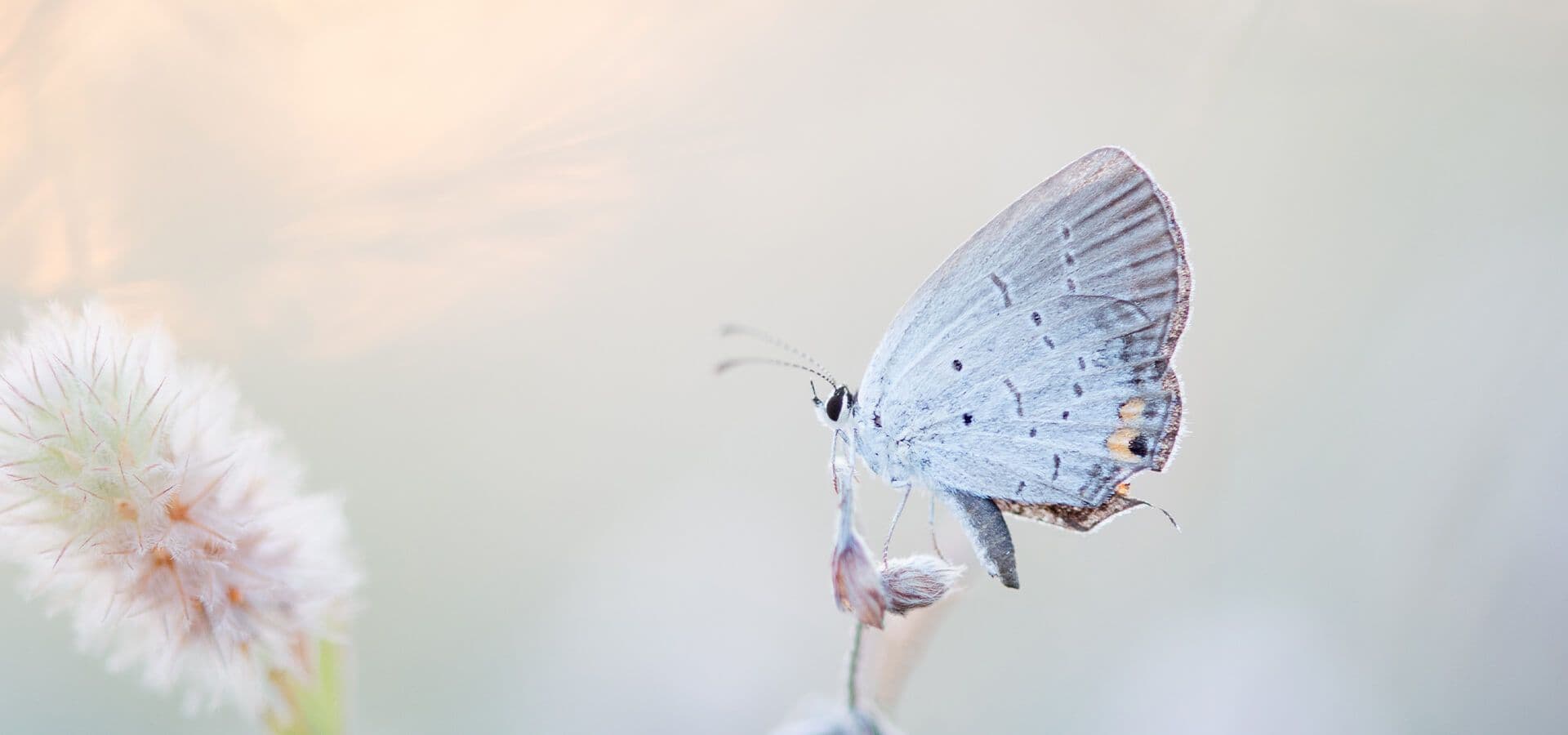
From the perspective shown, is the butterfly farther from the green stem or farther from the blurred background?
the blurred background

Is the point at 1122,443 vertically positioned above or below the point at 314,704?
above

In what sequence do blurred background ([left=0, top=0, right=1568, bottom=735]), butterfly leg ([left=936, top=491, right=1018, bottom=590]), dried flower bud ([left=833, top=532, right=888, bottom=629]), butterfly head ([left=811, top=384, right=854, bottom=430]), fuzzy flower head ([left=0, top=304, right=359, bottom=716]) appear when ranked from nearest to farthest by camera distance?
dried flower bud ([left=833, top=532, right=888, bottom=629]) → fuzzy flower head ([left=0, top=304, right=359, bottom=716]) → butterfly leg ([left=936, top=491, right=1018, bottom=590]) → butterfly head ([left=811, top=384, right=854, bottom=430]) → blurred background ([left=0, top=0, right=1568, bottom=735])

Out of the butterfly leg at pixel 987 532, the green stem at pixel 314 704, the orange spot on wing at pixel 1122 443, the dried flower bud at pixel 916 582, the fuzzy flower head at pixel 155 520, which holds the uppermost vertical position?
the orange spot on wing at pixel 1122 443

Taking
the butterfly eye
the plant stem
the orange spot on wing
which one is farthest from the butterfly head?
the plant stem

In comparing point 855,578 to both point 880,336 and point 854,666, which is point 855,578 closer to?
point 854,666

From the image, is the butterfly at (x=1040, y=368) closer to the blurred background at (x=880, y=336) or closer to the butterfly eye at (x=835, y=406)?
the butterfly eye at (x=835, y=406)

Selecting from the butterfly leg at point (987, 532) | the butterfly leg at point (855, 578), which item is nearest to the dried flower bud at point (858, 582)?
the butterfly leg at point (855, 578)

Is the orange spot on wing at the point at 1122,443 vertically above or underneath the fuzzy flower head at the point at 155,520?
above

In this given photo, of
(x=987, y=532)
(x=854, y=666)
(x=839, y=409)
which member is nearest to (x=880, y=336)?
(x=839, y=409)
